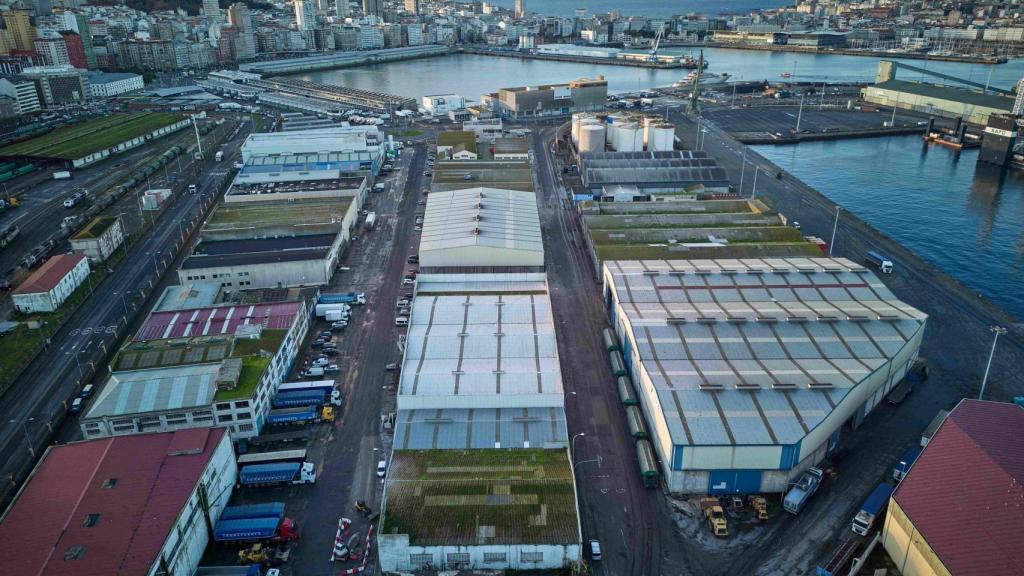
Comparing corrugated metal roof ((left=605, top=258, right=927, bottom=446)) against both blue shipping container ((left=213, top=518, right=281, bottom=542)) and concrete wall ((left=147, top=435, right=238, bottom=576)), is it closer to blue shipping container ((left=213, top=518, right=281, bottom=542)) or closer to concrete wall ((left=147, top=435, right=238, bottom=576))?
blue shipping container ((left=213, top=518, right=281, bottom=542))

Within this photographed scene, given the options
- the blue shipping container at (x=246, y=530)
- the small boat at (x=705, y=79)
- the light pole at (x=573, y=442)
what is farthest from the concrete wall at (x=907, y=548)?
the small boat at (x=705, y=79)

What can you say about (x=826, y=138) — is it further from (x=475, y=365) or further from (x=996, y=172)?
(x=475, y=365)

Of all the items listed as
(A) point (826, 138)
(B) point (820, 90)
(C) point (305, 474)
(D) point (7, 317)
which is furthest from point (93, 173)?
(B) point (820, 90)

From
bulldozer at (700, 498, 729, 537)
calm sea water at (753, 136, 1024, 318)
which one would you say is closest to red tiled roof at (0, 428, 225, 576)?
bulldozer at (700, 498, 729, 537)

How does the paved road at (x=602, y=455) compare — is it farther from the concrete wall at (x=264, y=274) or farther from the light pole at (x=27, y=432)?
the light pole at (x=27, y=432)

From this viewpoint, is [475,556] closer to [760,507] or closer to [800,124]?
[760,507]

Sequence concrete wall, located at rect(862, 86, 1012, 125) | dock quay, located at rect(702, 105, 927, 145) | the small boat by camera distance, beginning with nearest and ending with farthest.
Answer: concrete wall, located at rect(862, 86, 1012, 125)
dock quay, located at rect(702, 105, 927, 145)
the small boat
